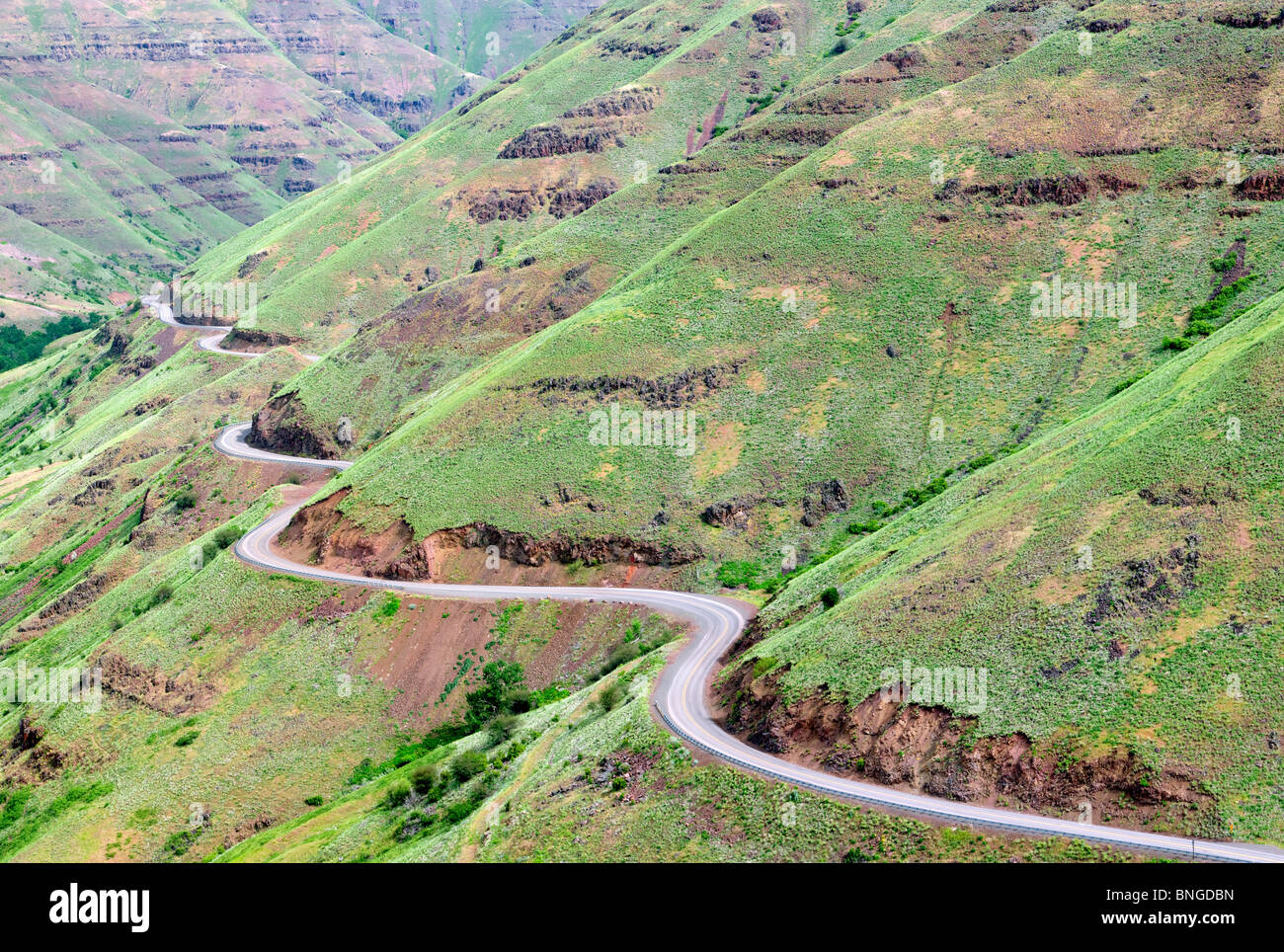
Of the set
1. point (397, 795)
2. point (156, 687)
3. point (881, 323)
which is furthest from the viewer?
point (881, 323)

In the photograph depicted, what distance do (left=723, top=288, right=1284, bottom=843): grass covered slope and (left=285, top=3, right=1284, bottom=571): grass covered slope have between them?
20937 millimetres

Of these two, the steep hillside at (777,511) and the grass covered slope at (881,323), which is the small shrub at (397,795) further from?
the grass covered slope at (881,323)

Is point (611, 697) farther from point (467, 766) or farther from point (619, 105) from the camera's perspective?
point (619, 105)

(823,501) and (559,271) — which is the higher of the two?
(559,271)

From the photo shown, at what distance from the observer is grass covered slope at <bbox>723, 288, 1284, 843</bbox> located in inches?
1547

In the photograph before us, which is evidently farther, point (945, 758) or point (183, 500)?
point (183, 500)

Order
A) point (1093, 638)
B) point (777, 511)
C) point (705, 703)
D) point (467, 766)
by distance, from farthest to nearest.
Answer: point (777, 511) → point (467, 766) → point (705, 703) → point (1093, 638)

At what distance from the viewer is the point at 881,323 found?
9112cm

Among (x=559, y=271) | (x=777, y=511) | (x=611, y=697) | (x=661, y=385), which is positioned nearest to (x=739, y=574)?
(x=777, y=511)

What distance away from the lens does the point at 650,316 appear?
96438 mm

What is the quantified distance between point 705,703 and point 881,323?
151ft

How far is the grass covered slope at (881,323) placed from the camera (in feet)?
267

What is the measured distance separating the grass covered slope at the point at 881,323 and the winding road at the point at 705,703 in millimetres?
5207
